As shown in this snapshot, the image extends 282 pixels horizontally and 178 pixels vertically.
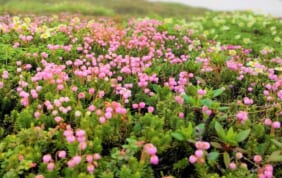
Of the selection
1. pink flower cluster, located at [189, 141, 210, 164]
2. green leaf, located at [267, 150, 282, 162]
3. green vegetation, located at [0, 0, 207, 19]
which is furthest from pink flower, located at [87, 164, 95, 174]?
green vegetation, located at [0, 0, 207, 19]

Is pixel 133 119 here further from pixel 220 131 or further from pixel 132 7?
pixel 132 7

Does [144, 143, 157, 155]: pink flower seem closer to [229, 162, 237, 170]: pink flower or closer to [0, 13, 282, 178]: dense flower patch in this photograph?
[0, 13, 282, 178]: dense flower patch

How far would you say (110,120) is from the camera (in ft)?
14.1

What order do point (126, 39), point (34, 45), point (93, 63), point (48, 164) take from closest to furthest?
1. point (48, 164)
2. point (93, 63)
3. point (34, 45)
4. point (126, 39)

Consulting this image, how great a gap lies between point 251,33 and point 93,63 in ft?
31.1

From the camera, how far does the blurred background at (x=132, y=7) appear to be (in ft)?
71.9

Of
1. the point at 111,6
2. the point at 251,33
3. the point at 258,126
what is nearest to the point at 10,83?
the point at 258,126

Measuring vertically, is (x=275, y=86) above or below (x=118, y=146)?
above

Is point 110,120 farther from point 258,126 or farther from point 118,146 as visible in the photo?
point 258,126

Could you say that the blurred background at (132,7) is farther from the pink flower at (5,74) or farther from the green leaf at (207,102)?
the green leaf at (207,102)

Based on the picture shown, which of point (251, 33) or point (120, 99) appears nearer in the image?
point (120, 99)

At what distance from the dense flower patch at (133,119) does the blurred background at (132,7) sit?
12.4 metres

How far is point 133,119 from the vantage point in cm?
455

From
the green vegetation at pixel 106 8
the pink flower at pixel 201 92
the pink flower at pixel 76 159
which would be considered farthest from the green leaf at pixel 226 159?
the green vegetation at pixel 106 8
